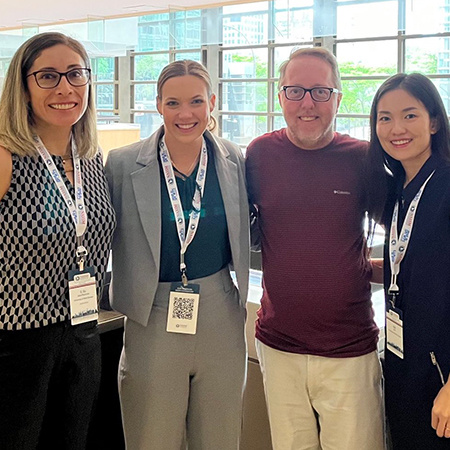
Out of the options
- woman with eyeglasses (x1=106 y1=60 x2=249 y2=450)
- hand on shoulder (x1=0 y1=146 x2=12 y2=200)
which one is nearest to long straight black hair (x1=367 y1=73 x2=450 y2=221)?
woman with eyeglasses (x1=106 y1=60 x2=249 y2=450)

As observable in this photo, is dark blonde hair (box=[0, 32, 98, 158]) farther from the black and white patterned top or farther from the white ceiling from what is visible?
the white ceiling

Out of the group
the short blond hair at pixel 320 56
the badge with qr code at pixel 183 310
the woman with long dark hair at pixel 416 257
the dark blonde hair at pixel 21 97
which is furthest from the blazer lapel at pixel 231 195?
the dark blonde hair at pixel 21 97

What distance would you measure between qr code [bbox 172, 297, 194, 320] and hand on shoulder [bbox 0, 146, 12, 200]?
602 millimetres

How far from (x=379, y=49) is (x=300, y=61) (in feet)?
27.7

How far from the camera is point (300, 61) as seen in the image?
6.82 feet

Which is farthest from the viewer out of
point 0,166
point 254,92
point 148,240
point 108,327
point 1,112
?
point 254,92

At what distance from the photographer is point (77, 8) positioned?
A: 8055 millimetres

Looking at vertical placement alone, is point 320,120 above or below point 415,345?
above

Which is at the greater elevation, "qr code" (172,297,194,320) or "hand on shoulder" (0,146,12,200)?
"hand on shoulder" (0,146,12,200)

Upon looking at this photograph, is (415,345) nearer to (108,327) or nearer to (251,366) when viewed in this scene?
(251,366)

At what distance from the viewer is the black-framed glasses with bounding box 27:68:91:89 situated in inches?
71.3

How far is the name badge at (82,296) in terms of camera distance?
1.75 metres

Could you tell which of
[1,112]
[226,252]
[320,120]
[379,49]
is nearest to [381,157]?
[320,120]

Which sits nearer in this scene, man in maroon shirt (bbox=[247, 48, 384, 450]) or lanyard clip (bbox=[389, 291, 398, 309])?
lanyard clip (bbox=[389, 291, 398, 309])
